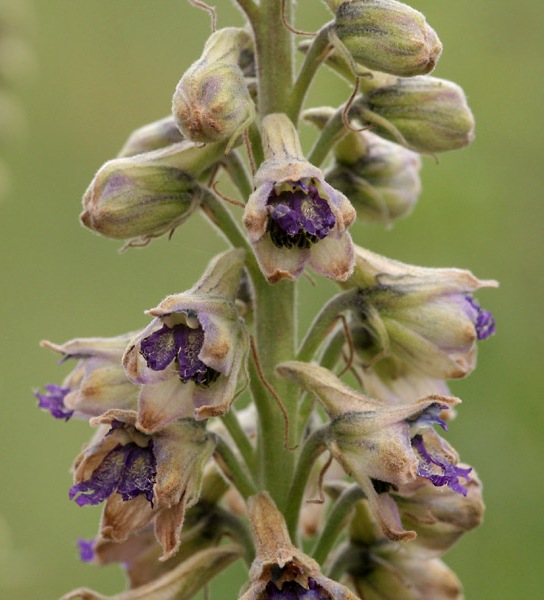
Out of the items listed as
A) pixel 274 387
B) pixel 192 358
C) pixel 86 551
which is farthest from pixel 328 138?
pixel 86 551

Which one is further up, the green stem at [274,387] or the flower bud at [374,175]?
the flower bud at [374,175]

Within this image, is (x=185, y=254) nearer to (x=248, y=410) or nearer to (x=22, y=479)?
(x=22, y=479)

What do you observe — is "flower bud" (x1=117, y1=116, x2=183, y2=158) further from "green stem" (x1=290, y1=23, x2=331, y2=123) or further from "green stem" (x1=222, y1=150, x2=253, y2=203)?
"green stem" (x1=290, y1=23, x2=331, y2=123)

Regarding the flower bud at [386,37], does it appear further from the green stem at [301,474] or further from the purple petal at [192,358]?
the green stem at [301,474]

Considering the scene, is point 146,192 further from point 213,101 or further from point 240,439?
point 240,439

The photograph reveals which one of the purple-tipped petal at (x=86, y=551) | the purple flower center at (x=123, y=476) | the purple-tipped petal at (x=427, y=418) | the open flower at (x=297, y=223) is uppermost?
the open flower at (x=297, y=223)

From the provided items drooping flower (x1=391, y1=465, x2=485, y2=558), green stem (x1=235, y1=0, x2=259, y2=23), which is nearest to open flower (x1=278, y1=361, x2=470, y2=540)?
drooping flower (x1=391, y1=465, x2=485, y2=558)

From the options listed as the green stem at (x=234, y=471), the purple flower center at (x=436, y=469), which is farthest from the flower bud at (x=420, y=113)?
the green stem at (x=234, y=471)
